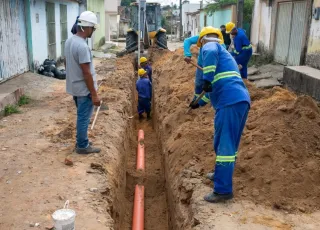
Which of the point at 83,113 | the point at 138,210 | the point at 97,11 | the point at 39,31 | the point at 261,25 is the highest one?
the point at 97,11

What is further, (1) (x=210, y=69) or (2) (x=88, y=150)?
(2) (x=88, y=150)

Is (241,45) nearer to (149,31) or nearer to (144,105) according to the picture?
(144,105)

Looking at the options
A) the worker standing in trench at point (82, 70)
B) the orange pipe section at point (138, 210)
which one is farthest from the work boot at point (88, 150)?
the orange pipe section at point (138, 210)

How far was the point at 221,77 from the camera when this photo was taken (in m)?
→ 3.92

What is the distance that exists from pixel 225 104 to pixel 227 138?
38 centimetres

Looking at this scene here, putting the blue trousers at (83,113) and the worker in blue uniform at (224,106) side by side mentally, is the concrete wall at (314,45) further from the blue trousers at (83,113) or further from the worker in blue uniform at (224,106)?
the blue trousers at (83,113)

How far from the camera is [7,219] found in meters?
3.60

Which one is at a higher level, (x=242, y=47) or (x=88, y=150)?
(x=242, y=47)

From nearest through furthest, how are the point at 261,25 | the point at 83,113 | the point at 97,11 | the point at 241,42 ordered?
the point at 83,113 < the point at 241,42 < the point at 261,25 < the point at 97,11

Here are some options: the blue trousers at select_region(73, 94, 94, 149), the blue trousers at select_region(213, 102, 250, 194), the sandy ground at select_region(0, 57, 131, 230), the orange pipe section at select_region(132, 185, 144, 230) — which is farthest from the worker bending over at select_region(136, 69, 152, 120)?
the blue trousers at select_region(213, 102, 250, 194)

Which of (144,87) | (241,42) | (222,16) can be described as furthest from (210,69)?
(222,16)

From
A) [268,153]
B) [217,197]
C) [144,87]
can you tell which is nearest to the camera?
[217,197]

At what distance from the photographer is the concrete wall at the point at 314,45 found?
10.4 m

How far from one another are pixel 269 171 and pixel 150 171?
314cm
